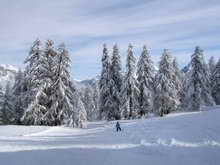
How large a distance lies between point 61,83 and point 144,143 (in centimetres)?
2335

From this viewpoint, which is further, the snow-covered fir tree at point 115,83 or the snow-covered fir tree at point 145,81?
the snow-covered fir tree at point 145,81

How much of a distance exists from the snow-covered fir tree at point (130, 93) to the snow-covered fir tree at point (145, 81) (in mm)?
1236

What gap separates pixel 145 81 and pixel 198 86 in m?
9.74

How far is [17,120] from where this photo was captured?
45531 millimetres

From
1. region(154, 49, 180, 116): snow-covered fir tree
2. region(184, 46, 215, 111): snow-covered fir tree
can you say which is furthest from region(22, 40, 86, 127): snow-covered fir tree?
region(184, 46, 215, 111): snow-covered fir tree

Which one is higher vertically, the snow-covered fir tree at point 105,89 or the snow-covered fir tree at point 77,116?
the snow-covered fir tree at point 105,89

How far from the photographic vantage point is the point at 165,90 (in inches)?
1773

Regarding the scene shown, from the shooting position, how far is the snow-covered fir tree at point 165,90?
44812 mm

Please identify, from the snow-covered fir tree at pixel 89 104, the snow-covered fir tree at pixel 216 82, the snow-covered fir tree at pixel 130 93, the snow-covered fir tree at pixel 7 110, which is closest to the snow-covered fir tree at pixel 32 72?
the snow-covered fir tree at pixel 7 110

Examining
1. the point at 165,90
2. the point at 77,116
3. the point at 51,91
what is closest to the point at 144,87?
the point at 165,90

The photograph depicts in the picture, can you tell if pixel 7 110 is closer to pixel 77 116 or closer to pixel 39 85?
pixel 77 116

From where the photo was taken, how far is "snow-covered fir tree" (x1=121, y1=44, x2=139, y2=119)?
148ft

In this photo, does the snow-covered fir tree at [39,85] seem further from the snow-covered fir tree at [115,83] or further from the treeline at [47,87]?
the snow-covered fir tree at [115,83]

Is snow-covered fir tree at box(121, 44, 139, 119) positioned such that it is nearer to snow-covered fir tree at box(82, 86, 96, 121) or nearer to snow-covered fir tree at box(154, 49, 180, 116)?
snow-covered fir tree at box(154, 49, 180, 116)
